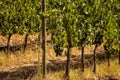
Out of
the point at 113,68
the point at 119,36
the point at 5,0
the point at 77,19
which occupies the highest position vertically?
the point at 5,0

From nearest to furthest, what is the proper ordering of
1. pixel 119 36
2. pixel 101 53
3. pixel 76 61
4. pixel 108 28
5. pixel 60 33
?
pixel 60 33
pixel 108 28
pixel 119 36
pixel 76 61
pixel 101 53

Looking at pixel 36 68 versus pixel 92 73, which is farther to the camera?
pixel 92 73

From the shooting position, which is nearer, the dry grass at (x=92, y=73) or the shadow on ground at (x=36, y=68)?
the shadow on ground at (x=36, y=68)

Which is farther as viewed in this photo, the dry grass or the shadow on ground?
the dry grass

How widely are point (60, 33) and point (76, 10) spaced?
65.1 inches

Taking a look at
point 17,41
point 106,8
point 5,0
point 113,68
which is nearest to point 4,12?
point 5,0

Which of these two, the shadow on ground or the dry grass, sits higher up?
the shadow on ground

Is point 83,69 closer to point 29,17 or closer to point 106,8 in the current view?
point 106,8

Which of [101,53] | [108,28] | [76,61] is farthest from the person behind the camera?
[101,53]

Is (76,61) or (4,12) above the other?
(4,12)

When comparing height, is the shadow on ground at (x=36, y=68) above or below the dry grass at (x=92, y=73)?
above

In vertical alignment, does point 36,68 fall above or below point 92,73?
above

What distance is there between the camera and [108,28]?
1585 cm

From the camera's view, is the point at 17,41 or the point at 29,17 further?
the point at 17,41
